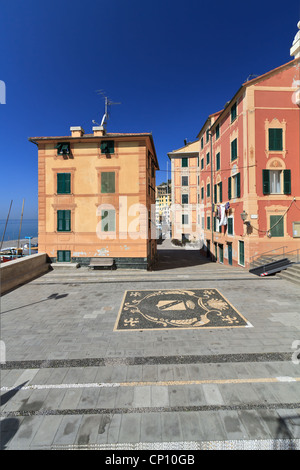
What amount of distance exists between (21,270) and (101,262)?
560 cm

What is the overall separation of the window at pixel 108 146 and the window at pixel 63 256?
9.06 meters

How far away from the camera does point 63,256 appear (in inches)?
714

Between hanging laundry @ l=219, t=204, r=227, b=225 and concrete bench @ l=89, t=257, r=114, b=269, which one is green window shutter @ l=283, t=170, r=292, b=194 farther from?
concrete bench @ l=89, t=257, r=114, b=269

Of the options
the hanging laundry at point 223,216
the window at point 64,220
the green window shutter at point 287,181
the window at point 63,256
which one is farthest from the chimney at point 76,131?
the green window shutter at point 287,181

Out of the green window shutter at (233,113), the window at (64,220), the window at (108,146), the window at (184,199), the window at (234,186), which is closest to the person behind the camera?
the window at (108,146)

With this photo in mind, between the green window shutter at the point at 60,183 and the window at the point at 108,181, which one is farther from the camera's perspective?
the green window shutter at the point at 60,183

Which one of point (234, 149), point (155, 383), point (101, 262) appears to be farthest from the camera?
point (234, 149)

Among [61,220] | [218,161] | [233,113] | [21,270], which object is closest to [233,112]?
[233,113]

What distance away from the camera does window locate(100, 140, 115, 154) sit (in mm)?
17438

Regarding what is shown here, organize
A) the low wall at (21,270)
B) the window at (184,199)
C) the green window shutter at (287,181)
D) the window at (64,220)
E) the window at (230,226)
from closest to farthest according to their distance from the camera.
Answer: the low wall at (21,270) → the green window shutter at (287,181) → the window at (64,220) → the window at (230,226) → the window at (184,199)

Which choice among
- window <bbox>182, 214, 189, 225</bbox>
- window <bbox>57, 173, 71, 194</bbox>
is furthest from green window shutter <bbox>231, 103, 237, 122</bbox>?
window <bbox>182, 214, 189, 225</bbox>

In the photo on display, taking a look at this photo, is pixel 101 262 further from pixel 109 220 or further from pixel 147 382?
pixel 147 382

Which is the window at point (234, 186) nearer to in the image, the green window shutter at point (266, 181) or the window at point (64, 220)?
the green window shutter at point (266, 181)

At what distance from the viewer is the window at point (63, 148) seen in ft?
58.0
